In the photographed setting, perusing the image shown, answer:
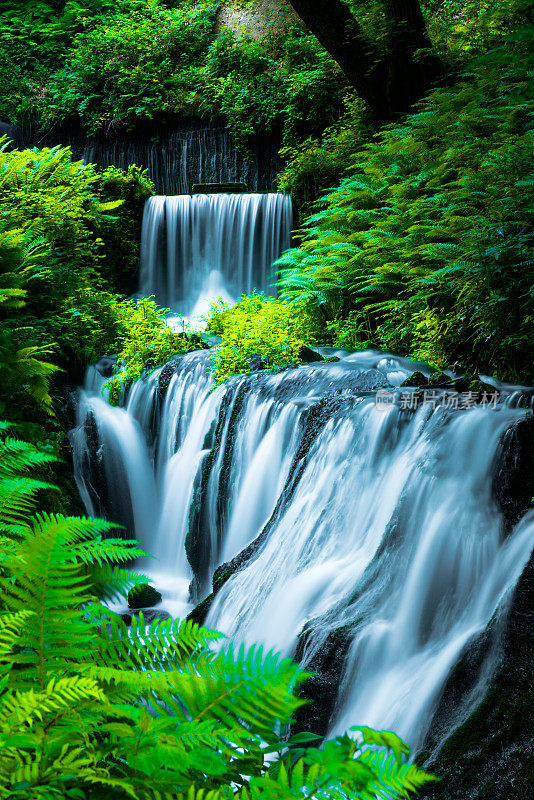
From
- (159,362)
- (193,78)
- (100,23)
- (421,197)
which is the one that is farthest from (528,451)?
(100,23)

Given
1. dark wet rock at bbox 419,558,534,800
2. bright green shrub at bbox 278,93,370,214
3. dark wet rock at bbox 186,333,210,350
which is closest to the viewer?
dark wet rock at bbox 419,558,534,800

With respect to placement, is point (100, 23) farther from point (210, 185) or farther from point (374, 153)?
point (374, 153)

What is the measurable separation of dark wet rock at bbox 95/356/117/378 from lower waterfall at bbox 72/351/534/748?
87 cm

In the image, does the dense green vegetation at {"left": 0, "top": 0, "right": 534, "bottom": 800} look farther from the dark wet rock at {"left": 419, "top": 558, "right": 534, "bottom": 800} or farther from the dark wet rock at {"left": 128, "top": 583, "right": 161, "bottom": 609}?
the dark wet rock at {"left": 419, "top": 558, "right": 534, "bottom": 800}

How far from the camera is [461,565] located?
3.75 meters

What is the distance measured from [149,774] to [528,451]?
328 cm

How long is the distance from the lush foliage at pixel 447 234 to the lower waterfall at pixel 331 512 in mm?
816

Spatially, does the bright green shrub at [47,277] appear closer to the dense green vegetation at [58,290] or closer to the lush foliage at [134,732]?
the dense green vegetation at [58,290]

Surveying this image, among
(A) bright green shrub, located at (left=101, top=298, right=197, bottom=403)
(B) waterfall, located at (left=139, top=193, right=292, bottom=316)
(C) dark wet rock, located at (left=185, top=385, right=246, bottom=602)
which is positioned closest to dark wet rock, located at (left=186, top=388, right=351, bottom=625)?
(C) dark wet rock, located at (left=185, top=385, right=246, bottom=602)

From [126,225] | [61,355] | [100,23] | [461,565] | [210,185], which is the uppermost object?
[100,23]

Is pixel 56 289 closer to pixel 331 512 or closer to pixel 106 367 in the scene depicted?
pixel 106 367

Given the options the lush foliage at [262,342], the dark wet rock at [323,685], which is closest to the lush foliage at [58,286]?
the lush foliage at [262,342]

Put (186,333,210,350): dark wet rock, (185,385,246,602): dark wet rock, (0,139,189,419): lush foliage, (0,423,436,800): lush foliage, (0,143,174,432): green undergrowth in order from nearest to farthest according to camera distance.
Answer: (0,423,436,800): lush foliage
(185,385,246,602): dark wet rock
(0,143,174,432): green undergrowth
(0,139,189,419): lush foliage
(186,333,210,350): dark wet rock

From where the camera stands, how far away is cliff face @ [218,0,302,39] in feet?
54.1
